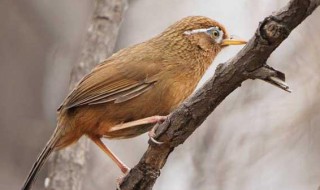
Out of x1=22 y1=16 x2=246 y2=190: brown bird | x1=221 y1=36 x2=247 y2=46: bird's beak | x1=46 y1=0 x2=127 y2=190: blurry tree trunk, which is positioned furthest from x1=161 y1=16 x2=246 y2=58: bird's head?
x1=46 y1=0 x2=127 y2=190: blurry tree trunk

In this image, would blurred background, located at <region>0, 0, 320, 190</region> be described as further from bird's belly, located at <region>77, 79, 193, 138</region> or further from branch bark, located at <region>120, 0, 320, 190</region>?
branch bark, located at <region>120, 0, 320, 190</region>

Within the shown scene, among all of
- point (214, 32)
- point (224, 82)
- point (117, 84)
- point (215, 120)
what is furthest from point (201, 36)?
point (224, 82)

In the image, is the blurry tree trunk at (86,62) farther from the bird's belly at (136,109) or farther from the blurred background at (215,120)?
the blurred background at (215,120)

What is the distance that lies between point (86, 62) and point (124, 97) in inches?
35.4

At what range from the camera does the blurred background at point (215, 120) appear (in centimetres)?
621

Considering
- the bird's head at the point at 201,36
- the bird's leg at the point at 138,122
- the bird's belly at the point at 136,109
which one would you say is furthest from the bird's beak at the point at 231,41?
the bird's leg at the point at 138,122

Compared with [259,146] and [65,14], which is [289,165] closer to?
[259,146]

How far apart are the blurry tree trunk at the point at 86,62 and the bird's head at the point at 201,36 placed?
1.89 ft

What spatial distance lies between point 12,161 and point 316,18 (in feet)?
9.26

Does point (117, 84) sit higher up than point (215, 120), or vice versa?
point (117, 84)

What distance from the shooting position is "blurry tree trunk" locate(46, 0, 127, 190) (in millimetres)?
5156

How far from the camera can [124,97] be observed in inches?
191

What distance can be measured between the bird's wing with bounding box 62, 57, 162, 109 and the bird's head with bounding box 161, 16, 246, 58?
0.36 m

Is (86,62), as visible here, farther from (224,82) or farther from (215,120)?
(224,82)
